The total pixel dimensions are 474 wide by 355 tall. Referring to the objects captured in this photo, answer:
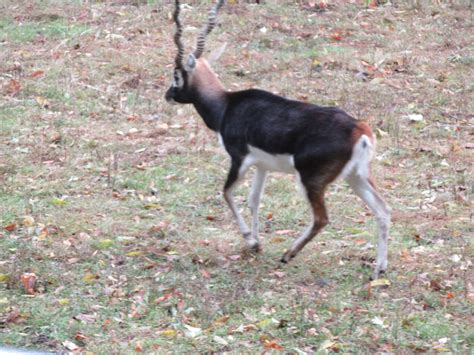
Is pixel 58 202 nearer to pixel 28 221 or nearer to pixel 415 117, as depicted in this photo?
pixel 28 221

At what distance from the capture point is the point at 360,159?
286 inches

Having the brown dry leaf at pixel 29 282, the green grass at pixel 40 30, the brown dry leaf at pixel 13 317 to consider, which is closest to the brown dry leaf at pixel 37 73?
the green grass at pixel 40 30

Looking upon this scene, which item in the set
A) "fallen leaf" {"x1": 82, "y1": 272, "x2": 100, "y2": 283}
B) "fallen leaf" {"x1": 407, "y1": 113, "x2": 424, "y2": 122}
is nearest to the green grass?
"fallen leaf" {"x1": 407, "y1": 113, "x2": 424, "y2": 122}

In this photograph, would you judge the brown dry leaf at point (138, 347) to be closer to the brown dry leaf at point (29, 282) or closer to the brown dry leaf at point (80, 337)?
the brown dry leaf at point (80, 337)

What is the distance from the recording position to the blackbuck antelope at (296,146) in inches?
285

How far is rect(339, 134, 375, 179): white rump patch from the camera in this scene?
720cm

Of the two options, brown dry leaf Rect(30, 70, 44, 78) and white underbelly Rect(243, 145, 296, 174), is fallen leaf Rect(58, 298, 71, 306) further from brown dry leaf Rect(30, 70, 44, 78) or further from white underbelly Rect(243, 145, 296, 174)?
brown dry leaf Rect(30, 70, 44, 78)

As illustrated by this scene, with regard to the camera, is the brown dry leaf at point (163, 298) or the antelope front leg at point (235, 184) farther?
the antelope front leg at point (235, 184)

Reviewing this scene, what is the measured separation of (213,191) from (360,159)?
2.38 m

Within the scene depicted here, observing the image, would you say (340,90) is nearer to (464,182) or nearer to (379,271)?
(464,182)

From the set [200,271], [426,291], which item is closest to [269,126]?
[200,271]

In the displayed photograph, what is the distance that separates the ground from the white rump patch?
76cm

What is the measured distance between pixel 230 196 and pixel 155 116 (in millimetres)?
3615

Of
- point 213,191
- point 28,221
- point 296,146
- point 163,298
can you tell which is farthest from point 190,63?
point 163,298
